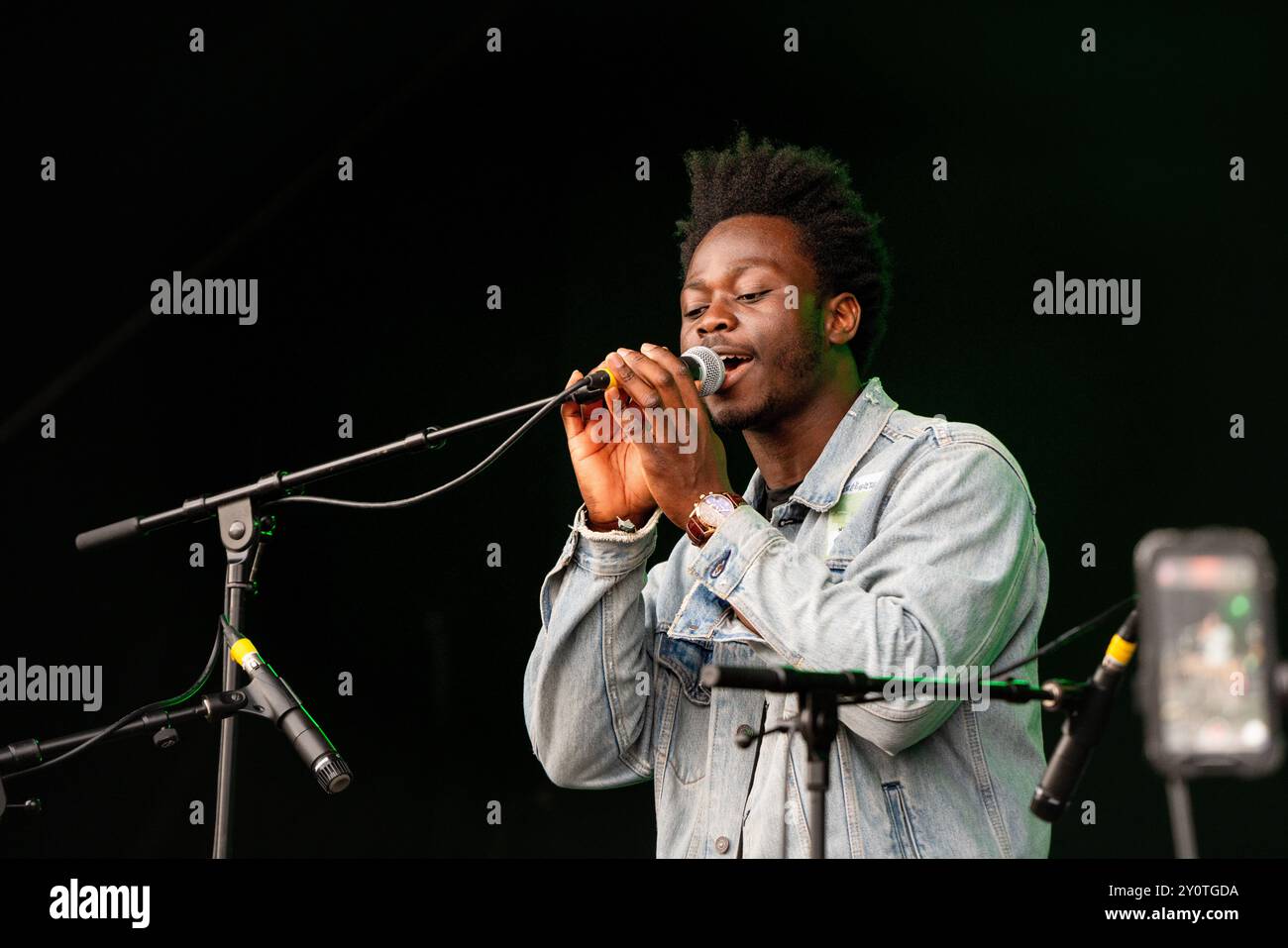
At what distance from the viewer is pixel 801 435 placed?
2467 mm

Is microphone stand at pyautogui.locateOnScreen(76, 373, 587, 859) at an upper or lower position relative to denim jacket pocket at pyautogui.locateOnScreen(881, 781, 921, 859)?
upper

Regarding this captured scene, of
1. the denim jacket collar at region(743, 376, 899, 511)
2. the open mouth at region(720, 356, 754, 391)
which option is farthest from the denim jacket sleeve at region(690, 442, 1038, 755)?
the open mouth at region(720, 356, 754, 391)

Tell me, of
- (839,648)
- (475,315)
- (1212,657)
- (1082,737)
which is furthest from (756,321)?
(1212,657)

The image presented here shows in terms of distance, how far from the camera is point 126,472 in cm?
362

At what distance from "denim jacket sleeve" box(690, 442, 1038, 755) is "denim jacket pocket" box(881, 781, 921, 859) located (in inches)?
3.1

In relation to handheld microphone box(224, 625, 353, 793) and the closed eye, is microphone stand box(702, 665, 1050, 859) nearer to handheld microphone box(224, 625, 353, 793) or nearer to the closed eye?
handheld microphone box(224, 625, 353, 793)

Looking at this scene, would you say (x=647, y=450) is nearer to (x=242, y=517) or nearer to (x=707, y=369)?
(x=707, y=369)

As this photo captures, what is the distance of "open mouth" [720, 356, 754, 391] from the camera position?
2.42m

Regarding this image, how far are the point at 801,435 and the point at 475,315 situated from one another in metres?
1.47

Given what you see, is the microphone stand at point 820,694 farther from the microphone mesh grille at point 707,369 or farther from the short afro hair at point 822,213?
the short afro hair at point 822,213
